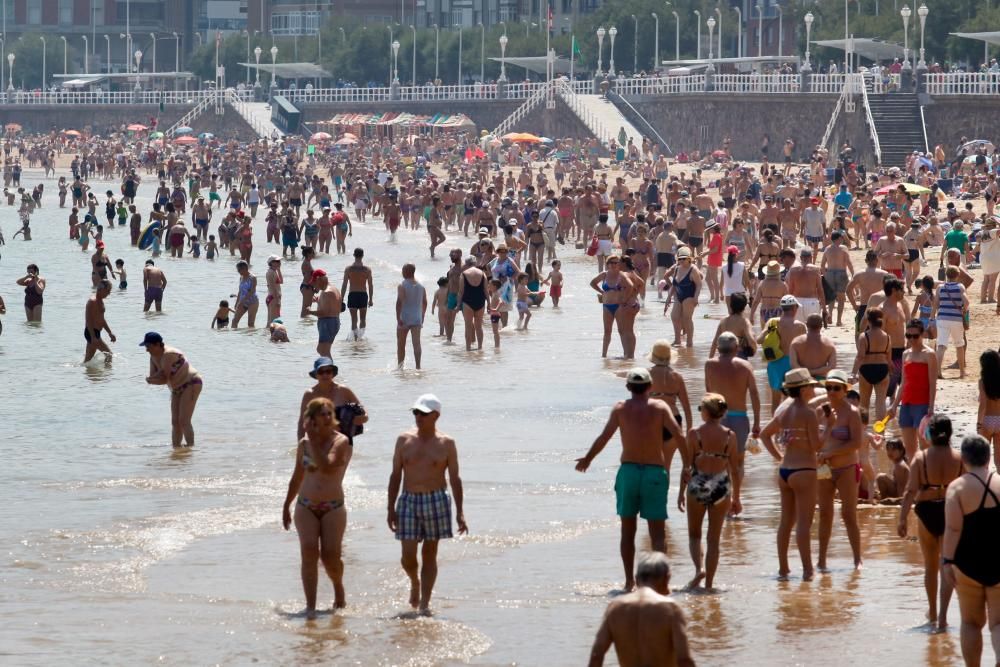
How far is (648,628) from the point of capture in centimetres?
652

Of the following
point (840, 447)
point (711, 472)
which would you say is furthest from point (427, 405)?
point (840, 447)

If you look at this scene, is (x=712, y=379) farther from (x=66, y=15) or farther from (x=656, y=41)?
(x=66, y=15)

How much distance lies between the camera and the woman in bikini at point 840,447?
1025 cm

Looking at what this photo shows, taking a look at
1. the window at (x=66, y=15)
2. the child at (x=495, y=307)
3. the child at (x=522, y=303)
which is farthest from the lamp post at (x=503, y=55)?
the child at (x=495, y=307)

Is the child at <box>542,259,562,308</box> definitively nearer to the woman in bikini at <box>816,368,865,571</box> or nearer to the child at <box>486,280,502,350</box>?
the child at <box>486,280,502,350</box>

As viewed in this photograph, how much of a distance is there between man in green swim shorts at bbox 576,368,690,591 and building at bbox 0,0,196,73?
117381 millimetres

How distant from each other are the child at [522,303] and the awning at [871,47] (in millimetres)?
38804

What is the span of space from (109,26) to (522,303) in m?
107

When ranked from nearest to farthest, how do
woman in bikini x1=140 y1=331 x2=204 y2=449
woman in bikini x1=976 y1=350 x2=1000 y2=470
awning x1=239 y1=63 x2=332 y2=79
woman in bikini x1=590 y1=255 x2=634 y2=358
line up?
woman in bikini x1=976 y1=350 x2=1000 y2=470
woman in bikini x1=140 y1=331 x2=204 y2=449
woman in bikini x1=590 y1=255 x2=634 y2=358
awning x1=239 y1=63 x2=332 y2=79

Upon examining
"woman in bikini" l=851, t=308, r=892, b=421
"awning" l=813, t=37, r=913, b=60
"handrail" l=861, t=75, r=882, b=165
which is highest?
"awning" l=813, t=37, r=913, b=60

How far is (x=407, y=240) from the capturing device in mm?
45250

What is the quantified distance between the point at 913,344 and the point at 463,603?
3848 millimetres

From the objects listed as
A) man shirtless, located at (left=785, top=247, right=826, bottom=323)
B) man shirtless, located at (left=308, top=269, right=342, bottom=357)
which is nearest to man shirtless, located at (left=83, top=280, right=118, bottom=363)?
man shirtless, located at (left=308, top=269, right=342, bottom=357)

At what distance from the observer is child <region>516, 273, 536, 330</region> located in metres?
24.5
